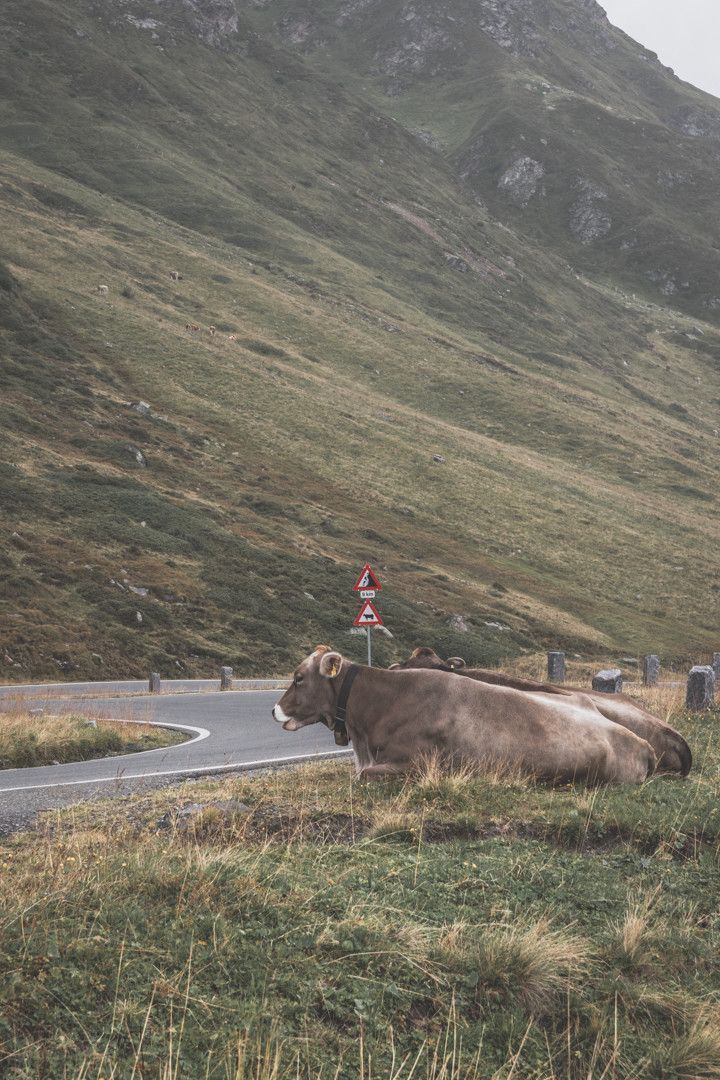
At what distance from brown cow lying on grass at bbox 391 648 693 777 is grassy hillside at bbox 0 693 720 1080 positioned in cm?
333

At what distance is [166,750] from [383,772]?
25.2 ft

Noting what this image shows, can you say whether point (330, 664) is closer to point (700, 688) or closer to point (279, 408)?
point (700, 688)

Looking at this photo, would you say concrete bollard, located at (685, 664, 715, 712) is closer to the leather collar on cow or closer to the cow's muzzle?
the leather collar on cow

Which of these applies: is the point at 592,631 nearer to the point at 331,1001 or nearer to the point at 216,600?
the point at 216,600

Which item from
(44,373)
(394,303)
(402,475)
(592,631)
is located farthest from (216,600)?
(394,303)

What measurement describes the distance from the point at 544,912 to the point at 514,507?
238 feet

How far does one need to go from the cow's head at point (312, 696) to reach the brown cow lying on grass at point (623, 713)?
729mm

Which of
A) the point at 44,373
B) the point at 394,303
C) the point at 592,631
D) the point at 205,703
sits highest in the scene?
the point at 394,303

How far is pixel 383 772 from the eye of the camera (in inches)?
361

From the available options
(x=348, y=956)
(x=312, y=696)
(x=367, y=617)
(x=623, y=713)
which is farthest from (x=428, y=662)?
(x=367, y=617)

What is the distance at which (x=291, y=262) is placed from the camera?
132875mm

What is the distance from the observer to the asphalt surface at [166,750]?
1031 cm

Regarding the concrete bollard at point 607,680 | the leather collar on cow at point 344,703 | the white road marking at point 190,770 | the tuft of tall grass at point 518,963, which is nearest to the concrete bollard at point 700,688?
the concrete bollard at point 607,680

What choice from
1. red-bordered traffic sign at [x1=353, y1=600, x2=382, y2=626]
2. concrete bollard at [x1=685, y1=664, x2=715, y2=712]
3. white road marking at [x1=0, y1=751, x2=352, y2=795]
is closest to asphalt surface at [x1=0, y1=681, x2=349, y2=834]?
white road marking at [x1=0, y1=751, x2=352, y2=795]
